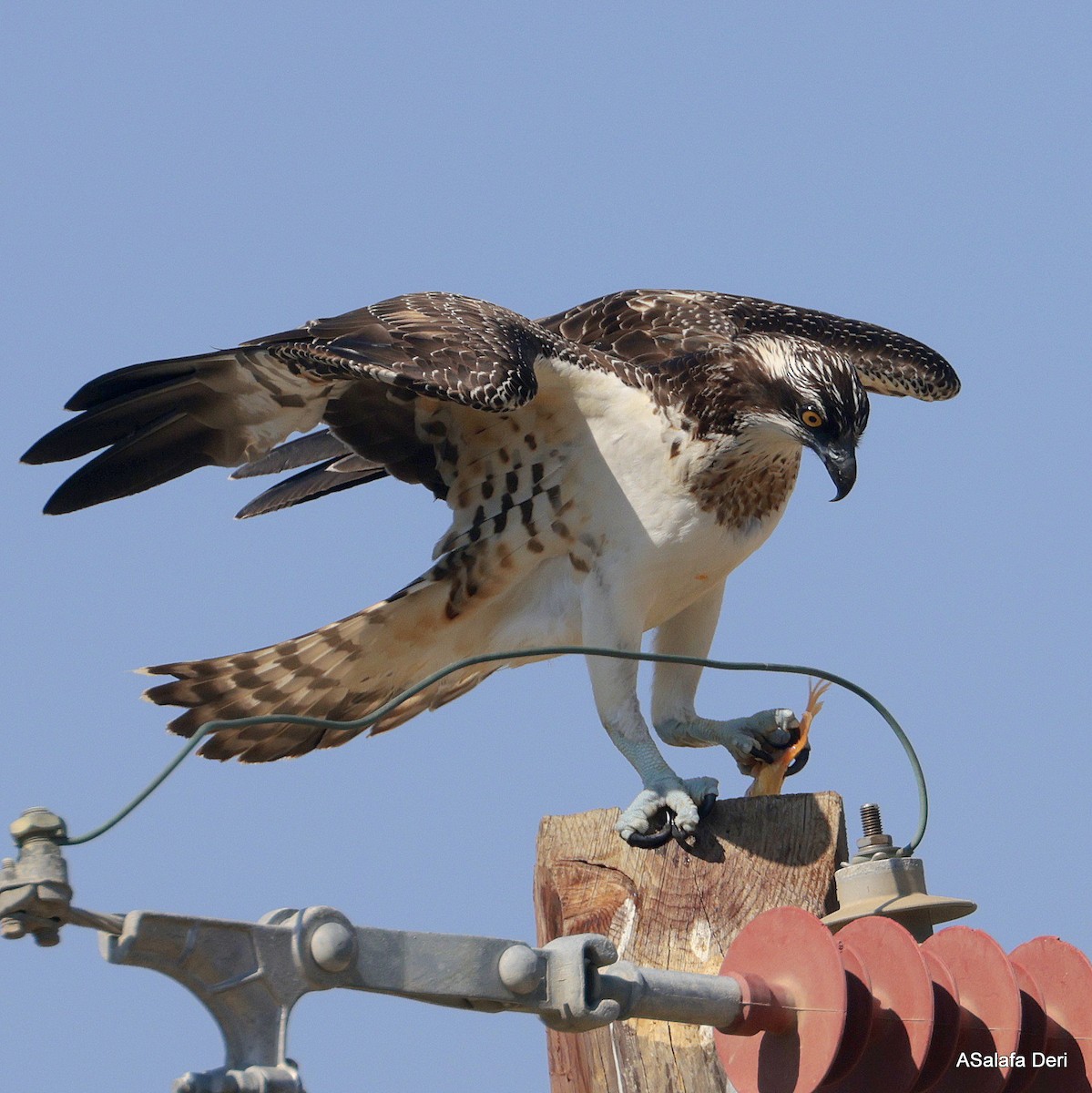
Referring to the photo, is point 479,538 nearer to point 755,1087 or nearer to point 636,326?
point 636,326

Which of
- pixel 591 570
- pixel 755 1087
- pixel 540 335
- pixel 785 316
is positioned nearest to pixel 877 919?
pixel 755 1087

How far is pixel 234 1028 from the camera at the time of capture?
2975 millimetres

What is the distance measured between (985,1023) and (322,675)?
3.14 metres

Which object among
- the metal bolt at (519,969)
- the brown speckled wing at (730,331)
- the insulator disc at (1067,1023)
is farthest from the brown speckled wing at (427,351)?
the metal bolt at (519,969)

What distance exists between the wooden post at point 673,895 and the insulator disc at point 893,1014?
0.81 meters

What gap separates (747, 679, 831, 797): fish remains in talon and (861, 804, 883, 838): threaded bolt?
1.44 m

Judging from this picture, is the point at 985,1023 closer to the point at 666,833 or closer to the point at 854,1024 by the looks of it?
the point at 854,1024

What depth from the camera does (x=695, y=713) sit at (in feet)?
21.0

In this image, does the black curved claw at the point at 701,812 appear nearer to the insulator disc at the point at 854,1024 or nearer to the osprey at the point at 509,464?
the osprey at the point at 509,464

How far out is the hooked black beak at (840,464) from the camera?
6.00 m

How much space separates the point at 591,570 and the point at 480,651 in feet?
1.94

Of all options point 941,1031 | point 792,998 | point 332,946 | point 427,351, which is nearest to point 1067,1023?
point 941,1031

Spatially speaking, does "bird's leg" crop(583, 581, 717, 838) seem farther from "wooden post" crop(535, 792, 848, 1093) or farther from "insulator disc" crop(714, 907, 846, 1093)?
"insulator disc" crop(714, 907, 846, 1093)

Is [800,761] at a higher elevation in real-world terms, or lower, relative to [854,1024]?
higher
